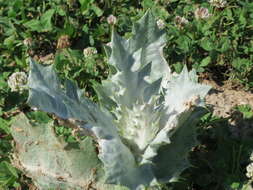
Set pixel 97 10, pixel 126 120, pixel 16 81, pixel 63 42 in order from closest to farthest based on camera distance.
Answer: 1. pixel 126 120
2. pixel 16 81
3. pixel 63 42
4. pixel 97 10

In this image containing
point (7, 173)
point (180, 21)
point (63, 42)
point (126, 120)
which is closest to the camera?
point (126, 120)

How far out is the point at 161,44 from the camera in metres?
1.98

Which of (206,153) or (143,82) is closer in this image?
(143,82)

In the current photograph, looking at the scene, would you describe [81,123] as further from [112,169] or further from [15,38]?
[15,38]

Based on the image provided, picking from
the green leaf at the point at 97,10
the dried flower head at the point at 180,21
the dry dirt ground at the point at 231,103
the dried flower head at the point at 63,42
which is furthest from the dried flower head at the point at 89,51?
the dry dirt ground at the point at 231,103

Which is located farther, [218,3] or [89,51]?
[218,3]

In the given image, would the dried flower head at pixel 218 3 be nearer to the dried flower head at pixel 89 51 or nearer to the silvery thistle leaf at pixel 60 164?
the dried flower head at pixel 89 51

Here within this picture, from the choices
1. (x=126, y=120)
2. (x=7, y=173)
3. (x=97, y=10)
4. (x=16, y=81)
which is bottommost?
(x=7, y=173)

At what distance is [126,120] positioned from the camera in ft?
6.01

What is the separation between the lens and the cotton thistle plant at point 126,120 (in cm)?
168

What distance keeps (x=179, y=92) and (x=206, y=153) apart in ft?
1.84

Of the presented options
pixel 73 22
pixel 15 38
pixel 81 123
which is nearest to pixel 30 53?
pixel 15 38

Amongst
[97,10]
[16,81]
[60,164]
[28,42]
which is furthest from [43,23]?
[60,164]

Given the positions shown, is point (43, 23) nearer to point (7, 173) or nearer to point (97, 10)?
point (97, 10)
